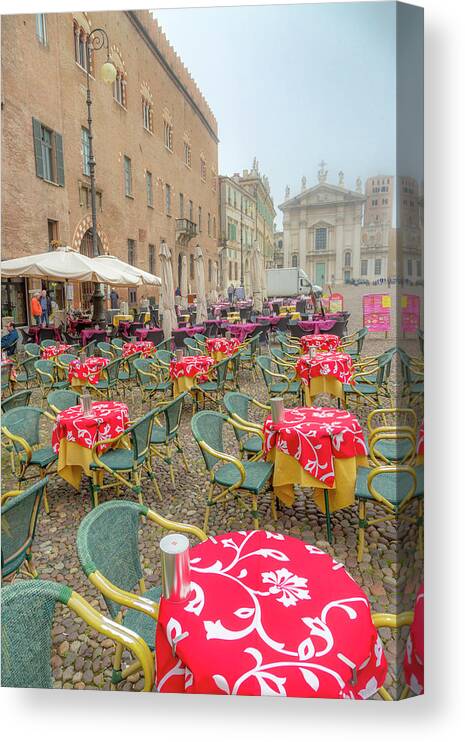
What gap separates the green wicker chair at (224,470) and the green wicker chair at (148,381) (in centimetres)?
265

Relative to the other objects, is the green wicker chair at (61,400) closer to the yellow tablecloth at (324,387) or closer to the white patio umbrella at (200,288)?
the yellow tablecloth at (324,387)

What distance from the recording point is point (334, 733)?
1.44 meters

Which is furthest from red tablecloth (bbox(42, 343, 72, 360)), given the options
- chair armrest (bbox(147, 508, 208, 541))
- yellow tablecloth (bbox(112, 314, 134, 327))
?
chair armrest (bbox(147, 508, 208, 541))

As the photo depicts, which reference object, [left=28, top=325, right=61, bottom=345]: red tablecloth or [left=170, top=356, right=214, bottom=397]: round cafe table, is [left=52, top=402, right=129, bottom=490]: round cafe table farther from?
[left=170, top=356, right=214, bottom=397]: round cafe table

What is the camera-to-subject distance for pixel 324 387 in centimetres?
505

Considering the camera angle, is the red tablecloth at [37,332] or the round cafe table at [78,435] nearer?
the round cafe table at [78,435]

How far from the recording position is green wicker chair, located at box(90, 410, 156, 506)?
2.95 meters

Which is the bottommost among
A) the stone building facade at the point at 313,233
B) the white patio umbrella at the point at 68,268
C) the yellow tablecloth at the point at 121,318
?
the yellow tablecloth at the point at 121,318

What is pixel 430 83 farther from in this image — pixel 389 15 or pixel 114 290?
pixel 114 290

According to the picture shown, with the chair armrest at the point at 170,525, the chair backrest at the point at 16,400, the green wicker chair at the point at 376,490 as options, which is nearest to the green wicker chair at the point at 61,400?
the chair backrest at the point at 16,400

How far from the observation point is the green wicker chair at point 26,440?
301 cm

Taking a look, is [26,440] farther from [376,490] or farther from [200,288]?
[200,288]

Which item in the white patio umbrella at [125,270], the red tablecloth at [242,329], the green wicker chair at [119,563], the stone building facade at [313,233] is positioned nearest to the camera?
the green wicker chair at [119,563]

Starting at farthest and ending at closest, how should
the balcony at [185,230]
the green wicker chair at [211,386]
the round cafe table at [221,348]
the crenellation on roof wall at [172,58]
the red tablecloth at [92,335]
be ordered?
the round cafe table at [221,348]
the balcony at [185,230]
the red tablecloth at [92,335]
the green wicker chair at [211,386]
the crenellation on roof wall at [172,58]
